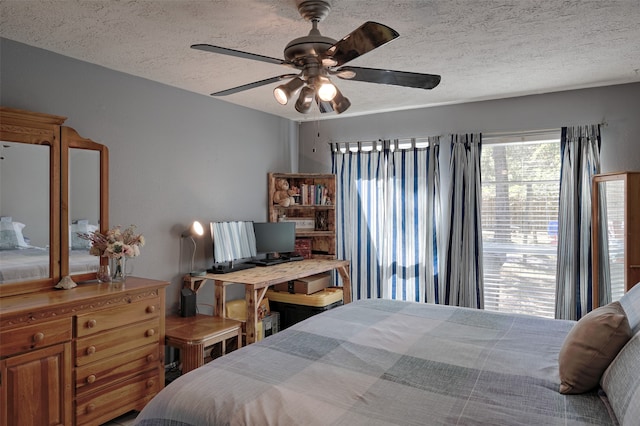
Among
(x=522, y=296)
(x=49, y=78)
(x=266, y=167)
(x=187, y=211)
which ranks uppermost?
(x=49, y=78)

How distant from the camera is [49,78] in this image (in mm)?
2801

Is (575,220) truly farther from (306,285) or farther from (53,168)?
(53,168)

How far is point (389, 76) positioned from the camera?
6.95 ft

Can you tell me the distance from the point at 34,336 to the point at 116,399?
70 centimetres

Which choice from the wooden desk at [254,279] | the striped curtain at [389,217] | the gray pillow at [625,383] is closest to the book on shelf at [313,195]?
the striped curtain at [389,217]

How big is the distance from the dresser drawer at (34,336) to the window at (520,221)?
11.8 ft

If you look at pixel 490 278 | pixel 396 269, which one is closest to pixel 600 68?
pixel 490 278

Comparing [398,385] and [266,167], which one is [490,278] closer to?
[266,167]

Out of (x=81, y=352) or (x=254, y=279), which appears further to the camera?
(x=254, y=279)

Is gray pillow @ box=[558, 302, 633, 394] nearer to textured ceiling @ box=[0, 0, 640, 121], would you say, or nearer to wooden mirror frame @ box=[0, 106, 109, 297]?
textured ceiling @ box=[0, 0, 640, 121]

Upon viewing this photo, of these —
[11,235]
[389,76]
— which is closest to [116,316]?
[11,235]

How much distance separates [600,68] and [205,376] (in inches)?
137

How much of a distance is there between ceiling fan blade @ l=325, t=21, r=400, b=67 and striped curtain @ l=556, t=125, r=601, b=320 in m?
2.83

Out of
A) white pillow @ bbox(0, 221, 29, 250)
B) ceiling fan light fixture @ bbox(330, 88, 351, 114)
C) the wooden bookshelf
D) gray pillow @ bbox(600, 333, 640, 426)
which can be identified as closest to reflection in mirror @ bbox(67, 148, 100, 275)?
white pillow @ bbox(0, 221, 29, 250)
